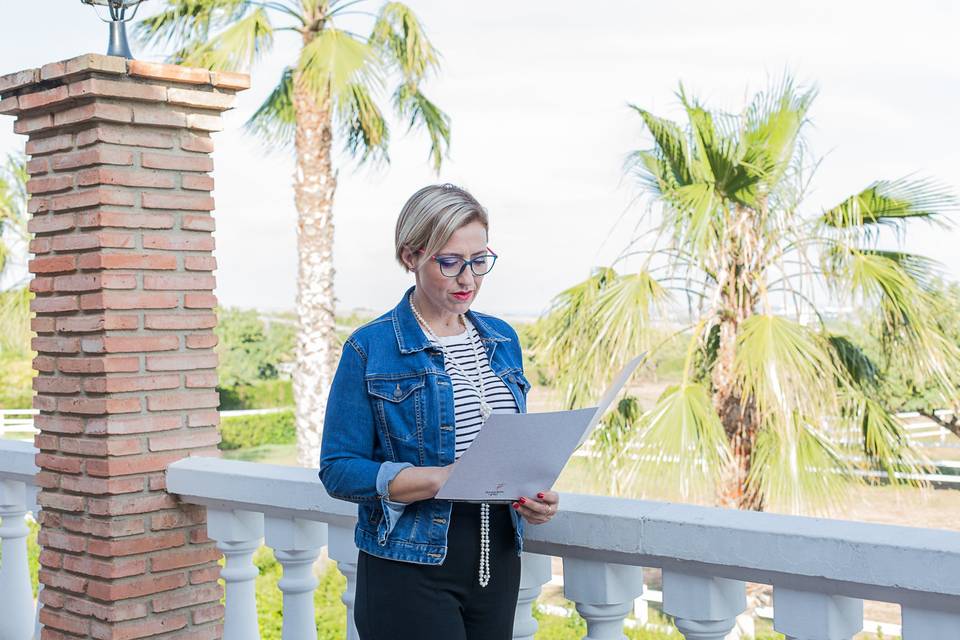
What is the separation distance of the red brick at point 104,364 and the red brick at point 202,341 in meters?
0.19

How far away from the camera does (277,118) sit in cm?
1499

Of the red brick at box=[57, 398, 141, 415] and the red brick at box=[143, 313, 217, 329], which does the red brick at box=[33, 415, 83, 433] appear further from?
the red brick at box=[143, 313, 217, 329]

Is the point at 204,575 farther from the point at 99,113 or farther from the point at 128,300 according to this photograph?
the point at 99,113

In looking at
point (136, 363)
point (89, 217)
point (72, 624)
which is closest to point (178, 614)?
point (72, 624)

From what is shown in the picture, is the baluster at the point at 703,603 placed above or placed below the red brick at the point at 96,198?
below

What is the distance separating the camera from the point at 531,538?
6.77 ft

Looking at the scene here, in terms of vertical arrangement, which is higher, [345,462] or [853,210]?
[853,210]

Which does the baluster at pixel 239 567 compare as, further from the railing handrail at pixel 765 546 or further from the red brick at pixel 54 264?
the railing handrail at pixel 765 546

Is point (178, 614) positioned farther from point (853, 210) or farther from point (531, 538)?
point (853, 210)

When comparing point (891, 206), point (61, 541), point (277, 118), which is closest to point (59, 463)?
point (61, 541)

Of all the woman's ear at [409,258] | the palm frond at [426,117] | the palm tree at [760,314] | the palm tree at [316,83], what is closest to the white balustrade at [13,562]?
the woman's ear at [409,258]

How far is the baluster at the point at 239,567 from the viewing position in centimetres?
282

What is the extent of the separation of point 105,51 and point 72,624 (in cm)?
175

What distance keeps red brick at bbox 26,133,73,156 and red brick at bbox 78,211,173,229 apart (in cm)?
24
